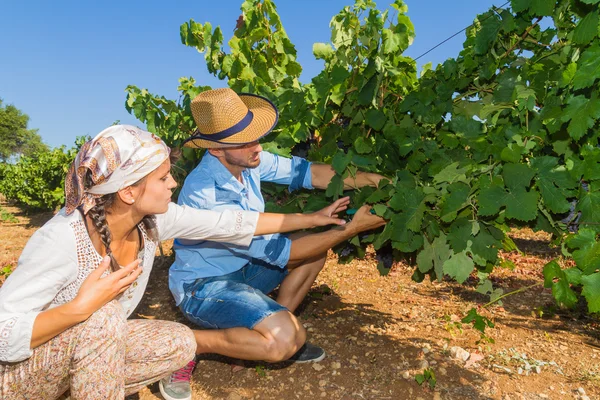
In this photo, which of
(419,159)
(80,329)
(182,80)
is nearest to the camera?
(80,329)

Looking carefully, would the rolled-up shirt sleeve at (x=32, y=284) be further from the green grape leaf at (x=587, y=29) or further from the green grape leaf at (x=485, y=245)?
the green grape leaf at (x=587, y=29)

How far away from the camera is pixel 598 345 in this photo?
3855mm

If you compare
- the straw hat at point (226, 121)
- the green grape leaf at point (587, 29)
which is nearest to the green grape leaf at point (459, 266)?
the green grape leaf at point (587, 29)

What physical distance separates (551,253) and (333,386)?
5.65 metres

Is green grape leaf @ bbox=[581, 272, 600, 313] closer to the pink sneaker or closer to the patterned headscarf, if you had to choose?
the patterned headscarf

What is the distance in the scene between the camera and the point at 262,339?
9.46 ft

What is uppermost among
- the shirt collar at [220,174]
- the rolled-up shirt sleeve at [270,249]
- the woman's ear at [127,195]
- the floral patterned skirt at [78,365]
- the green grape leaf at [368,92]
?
the green grape leaf at [368,92]

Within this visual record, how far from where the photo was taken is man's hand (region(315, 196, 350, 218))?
10.1 feet

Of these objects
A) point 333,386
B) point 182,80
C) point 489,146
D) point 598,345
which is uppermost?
point 182,80

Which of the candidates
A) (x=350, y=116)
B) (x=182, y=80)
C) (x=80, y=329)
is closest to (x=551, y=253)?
(x=350, y=116)

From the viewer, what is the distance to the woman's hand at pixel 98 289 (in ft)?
6.84

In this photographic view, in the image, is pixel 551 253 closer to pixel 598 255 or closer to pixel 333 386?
pixel 333 386

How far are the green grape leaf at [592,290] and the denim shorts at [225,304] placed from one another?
5.45 ft

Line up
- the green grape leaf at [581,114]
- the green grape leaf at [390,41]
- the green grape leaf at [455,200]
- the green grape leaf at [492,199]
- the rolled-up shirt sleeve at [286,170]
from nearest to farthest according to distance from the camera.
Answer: the green grape leaf at [581,114] → the green grape leaf at [492,199] → the green grape leaf at [455,200] → the green grape leaf at [390,41] → the rolled-up shirt sleeve at [286,170]
